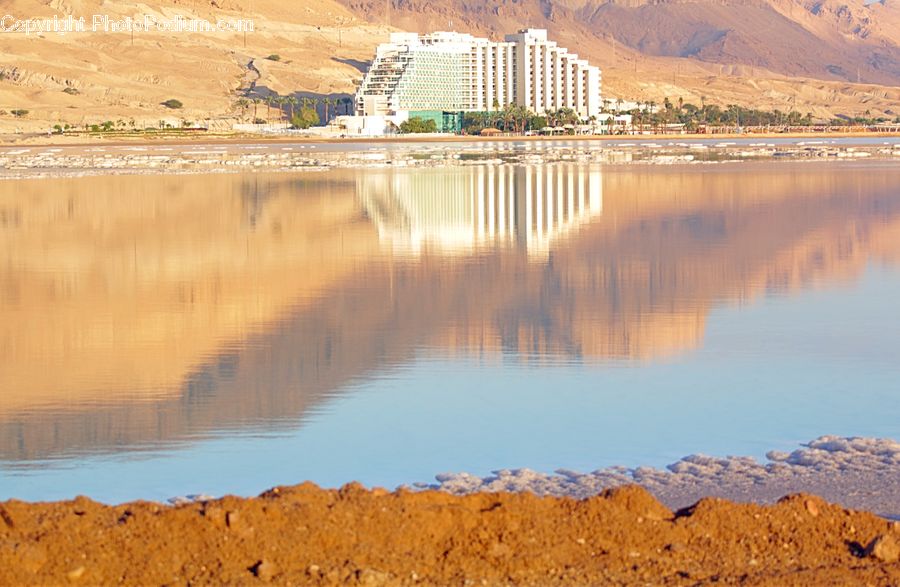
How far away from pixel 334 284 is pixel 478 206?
13985 mm

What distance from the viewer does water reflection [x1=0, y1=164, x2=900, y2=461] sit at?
448 inches

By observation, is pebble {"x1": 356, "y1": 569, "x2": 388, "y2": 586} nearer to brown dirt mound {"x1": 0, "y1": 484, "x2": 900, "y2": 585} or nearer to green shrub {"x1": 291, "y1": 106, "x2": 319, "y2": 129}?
brown dirt mound {"x1": 0, "y1": 484, "x2": 900, "y2": 585}

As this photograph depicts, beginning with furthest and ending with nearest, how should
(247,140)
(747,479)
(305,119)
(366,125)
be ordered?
(305,119) < (366,125) < (247,140) < (747,479)

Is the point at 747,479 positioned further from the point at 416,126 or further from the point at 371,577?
the point at 416,126

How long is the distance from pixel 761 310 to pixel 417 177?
31.7 m

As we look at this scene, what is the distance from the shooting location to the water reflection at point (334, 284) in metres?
11.4

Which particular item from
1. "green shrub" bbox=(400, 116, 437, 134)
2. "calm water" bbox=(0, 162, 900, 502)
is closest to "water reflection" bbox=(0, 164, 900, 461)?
"calm water" bbox=(0, 162, 900, 502)

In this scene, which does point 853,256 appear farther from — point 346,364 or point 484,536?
point 484,536

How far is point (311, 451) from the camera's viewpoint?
943cm

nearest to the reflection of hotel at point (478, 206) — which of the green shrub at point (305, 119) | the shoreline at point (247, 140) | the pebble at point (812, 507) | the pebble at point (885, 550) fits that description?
the pebble at point (812, 507)

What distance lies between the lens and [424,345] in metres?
13.3

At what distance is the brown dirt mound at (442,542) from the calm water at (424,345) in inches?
85.5

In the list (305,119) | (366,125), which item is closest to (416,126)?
(366,125)

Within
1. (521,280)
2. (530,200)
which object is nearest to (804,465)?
(521,280)
